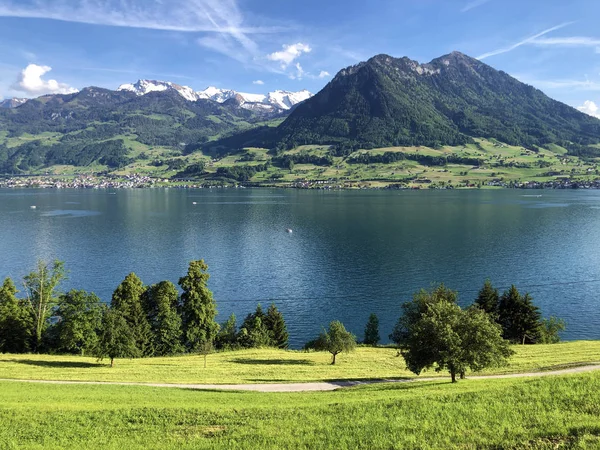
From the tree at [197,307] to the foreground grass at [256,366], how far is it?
180 inches

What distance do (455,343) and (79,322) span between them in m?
49.7

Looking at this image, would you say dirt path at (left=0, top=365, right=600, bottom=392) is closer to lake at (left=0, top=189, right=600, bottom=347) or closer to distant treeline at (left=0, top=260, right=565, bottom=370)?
distant treeline at (left=0, top=260, right=565, bottom=370)

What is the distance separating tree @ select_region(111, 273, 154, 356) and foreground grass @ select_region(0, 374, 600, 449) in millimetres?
39469

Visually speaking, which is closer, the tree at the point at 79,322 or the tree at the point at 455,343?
the tree at the point at 455,343

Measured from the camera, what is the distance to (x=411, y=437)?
16.3 m

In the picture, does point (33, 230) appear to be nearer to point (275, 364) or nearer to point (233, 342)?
point (233, 342)

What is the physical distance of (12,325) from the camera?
201 ft

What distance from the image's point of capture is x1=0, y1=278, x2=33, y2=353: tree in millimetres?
60625

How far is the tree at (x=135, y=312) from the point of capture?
63438 millimetres

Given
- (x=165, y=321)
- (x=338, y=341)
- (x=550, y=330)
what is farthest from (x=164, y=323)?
(x=550, y=330)

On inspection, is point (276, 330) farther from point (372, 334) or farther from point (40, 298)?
point (40, 298)

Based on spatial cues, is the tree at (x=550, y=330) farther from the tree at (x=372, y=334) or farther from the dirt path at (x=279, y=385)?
the dirt path at (x=279, y=385)

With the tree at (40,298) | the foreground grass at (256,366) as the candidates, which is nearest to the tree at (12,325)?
the tree at (40,298)

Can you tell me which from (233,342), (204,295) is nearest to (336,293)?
(233,342)
